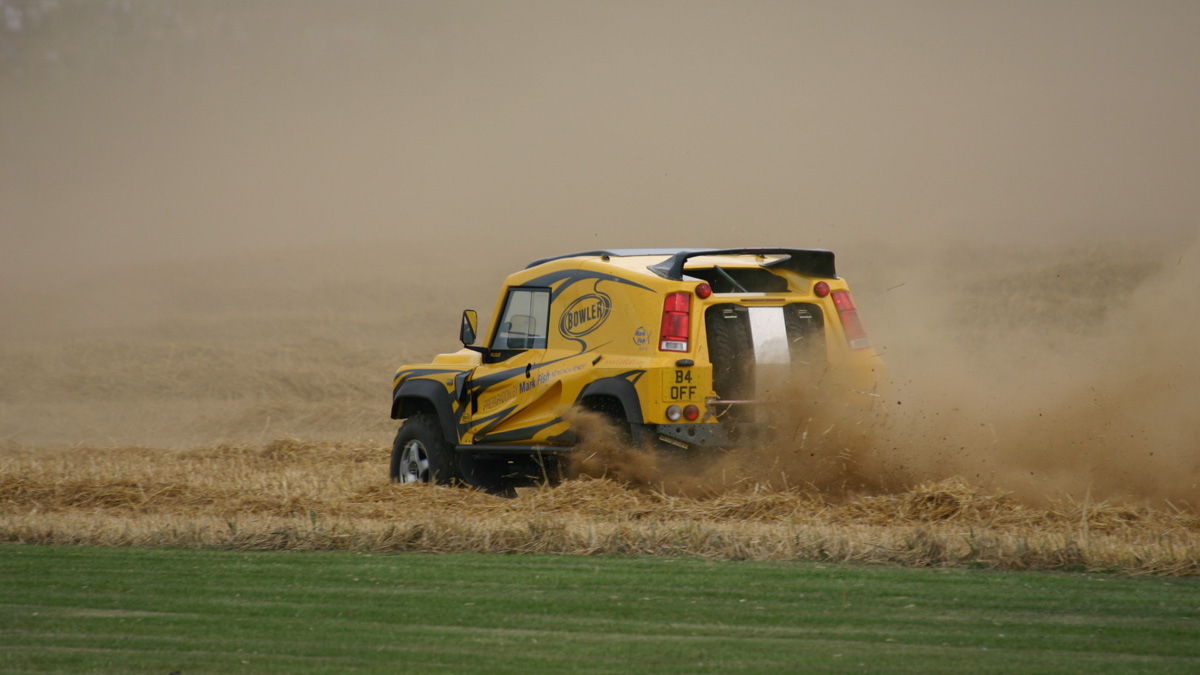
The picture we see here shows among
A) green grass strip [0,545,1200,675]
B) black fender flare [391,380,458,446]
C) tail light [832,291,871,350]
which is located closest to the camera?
green grass strip [0,545,1200,675]

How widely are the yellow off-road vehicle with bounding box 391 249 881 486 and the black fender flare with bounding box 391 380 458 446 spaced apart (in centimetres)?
3

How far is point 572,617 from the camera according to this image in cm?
669

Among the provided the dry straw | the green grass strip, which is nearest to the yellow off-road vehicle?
the dry straw

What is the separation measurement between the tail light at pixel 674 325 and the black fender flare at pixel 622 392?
415 mm

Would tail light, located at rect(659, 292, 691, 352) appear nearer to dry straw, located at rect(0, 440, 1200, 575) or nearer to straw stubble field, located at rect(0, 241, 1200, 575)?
straw stubble field, located at rect(0, 241, 1200, 575)

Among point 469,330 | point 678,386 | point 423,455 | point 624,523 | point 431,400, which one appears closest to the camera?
point 624,523

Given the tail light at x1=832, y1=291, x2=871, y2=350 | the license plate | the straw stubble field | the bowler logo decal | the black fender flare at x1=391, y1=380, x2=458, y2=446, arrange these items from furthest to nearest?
the black fender flare at x1=391, y1=380, x2=458, y2=446
the tail light at x1=832, y1=291, x2=871, y2=350
the bowler logo decal
the license plate
the straw stubble field

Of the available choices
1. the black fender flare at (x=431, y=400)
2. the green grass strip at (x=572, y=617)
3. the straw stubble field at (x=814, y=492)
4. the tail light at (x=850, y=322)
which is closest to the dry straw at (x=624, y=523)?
the straw stubble field at (x=814, y=492)

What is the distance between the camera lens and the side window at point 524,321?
1158 cm

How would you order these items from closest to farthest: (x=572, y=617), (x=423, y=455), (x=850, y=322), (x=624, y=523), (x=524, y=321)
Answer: (x=572, y=617)
(x=624, y=523)
(x=850, y=322)
(x=524, y=321)
(x=423, y=455)

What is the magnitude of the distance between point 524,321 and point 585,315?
982 millimetres

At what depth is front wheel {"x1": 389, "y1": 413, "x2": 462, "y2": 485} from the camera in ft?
40.8

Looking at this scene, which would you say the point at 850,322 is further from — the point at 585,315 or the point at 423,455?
the point at 423,455

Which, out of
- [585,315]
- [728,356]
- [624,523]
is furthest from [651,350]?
[624,523]
